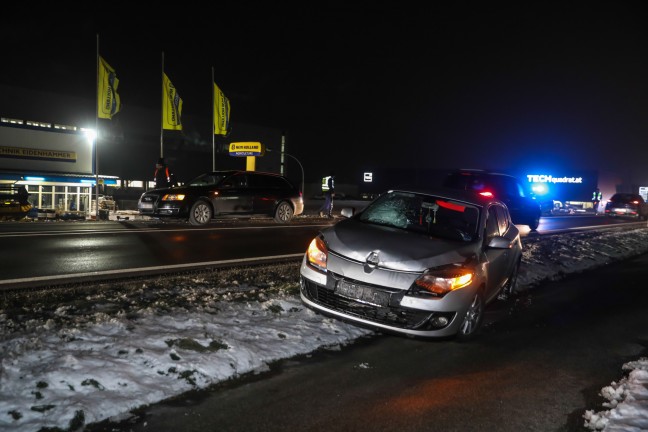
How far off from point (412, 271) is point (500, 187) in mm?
11216

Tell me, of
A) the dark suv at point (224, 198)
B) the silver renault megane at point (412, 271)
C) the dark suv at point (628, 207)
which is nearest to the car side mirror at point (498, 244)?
the silver renault megane at point (412, 271)

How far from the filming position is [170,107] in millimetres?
22938

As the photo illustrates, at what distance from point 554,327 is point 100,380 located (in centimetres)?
525

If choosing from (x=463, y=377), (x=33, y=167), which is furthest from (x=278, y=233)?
(x=33, y=167)

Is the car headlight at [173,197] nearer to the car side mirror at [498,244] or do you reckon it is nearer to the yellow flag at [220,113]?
the car side mirror at [498,244]

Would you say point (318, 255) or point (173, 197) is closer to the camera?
point (318, 255)

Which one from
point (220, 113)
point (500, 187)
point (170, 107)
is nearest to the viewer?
point (500, 187)

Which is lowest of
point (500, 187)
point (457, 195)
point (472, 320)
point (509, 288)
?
point (509, 288)

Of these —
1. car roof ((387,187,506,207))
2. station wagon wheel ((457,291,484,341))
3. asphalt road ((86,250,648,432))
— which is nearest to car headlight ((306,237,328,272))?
asphalt road ((86,250,648,432))

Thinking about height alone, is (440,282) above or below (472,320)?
above

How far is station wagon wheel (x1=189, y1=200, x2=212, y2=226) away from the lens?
44.2 feet

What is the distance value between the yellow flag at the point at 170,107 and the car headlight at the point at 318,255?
19655 mm

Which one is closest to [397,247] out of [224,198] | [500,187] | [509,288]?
[509,288]

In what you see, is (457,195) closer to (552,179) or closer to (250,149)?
(250,149)
